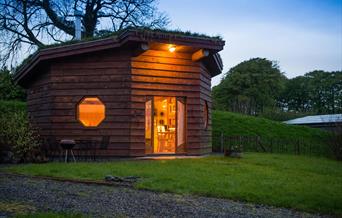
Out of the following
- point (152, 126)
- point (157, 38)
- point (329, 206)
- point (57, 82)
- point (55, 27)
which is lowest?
point (329, 206)

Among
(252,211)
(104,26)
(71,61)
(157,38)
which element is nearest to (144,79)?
(157,38)

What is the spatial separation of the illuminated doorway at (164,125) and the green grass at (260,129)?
9621 millimetres

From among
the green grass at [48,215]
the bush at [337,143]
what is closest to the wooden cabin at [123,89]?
the green grass at [48,215]

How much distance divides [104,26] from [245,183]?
20968 millimetres

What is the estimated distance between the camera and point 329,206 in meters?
7.23

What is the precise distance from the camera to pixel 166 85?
1447 centimetres

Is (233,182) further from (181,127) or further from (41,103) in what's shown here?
(41,103)

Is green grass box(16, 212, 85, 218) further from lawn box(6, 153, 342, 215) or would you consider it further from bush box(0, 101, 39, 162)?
bush box(0, 101, 39, 162)

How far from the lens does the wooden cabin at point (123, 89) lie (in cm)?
1384

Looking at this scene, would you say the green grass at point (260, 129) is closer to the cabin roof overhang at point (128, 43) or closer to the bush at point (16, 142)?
the cabin roof overhang at point (128, 43)

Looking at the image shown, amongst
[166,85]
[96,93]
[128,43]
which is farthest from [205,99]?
[96,93]

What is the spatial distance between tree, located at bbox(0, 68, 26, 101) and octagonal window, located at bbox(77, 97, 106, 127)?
29.9 feet

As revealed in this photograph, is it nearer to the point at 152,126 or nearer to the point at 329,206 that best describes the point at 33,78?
the point at 152,126

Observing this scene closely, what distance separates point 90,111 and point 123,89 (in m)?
1.50
